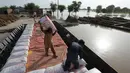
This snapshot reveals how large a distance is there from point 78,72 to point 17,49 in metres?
3.55

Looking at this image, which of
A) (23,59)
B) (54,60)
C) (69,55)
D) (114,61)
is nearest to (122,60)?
(114,61)

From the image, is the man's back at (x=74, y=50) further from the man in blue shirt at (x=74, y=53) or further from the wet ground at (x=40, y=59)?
the wet ground at (x=40, y=59)

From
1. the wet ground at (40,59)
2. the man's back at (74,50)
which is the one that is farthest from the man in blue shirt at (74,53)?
the wet ground at (40,59)

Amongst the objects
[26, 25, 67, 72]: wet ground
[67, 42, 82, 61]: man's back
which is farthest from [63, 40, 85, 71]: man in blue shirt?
[26, 25, 67, 72]: wet ground

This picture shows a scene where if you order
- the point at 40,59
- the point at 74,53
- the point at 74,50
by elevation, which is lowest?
the point at 40,59

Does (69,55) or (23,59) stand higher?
(69,55)

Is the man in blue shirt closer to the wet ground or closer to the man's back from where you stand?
the man's back

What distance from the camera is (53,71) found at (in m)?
4.68

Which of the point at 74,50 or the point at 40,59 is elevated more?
the point at 74,50

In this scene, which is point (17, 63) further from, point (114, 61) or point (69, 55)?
point (114, 61)

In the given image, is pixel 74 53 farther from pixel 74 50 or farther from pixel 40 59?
pixel 40 59

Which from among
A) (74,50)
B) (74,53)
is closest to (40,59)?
(74,53)

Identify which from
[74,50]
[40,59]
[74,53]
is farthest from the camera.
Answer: [40,59]

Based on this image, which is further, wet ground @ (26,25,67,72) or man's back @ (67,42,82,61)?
wet ground @ (26,25,67,72)
